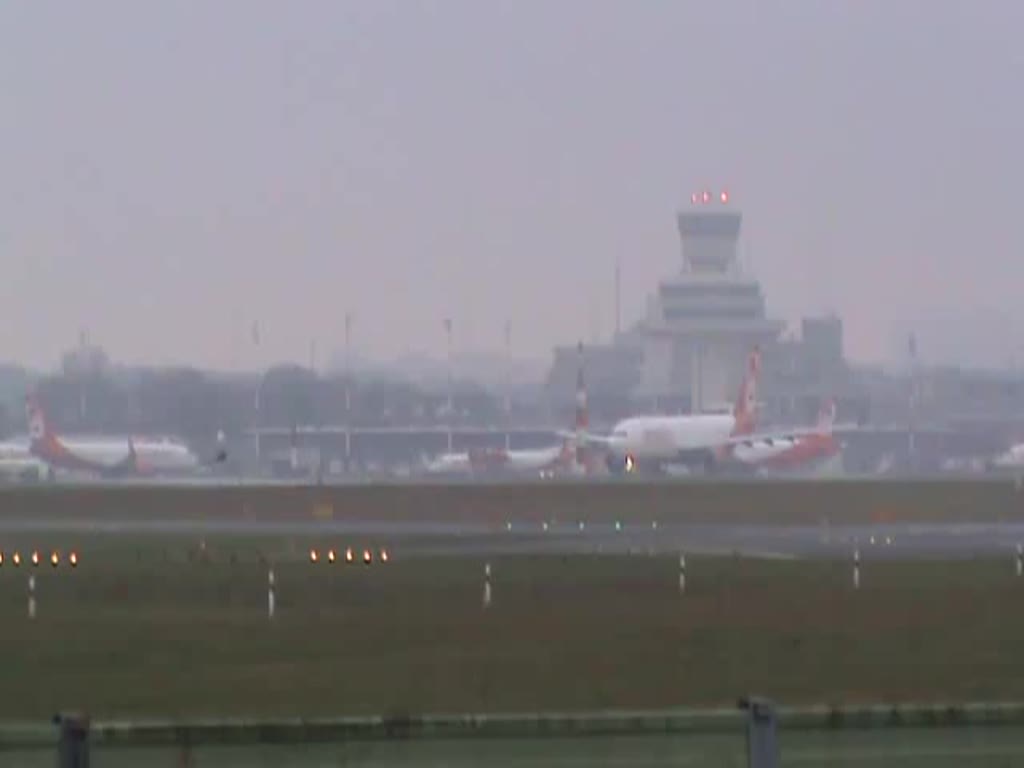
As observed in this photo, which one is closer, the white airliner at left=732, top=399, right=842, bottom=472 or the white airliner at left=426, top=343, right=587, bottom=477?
the white airliner at left=732, top=399, right=842, bottom=472

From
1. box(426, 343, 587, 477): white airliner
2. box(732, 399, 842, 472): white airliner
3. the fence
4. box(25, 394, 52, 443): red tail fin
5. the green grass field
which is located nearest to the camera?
the fence

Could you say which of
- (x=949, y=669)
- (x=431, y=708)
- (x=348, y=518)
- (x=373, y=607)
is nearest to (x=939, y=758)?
(x=431, y=708)

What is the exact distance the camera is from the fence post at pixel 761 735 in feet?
33.5

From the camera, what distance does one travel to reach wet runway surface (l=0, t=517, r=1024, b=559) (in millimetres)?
50094

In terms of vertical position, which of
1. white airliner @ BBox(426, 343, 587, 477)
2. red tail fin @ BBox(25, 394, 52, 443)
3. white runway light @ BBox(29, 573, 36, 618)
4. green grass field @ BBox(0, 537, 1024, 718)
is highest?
red tail fin @ BBox(25, 394, 52, 443)

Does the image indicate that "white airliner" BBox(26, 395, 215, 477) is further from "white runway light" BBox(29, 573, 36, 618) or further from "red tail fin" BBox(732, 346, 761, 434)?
"white runway light" BBox(29, 573, 36, 618)

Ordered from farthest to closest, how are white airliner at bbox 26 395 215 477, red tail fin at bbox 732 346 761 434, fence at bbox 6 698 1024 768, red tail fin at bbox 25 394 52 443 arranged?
red tail fin at bbox 25 394 52 443, white airliner at bbox 26 395 215 477, red tail fin at bbox 732 346 761 434, fence at bbox 6 698 1024 768

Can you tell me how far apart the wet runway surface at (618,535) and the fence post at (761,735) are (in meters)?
37.5

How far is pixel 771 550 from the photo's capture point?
5062 centimetres

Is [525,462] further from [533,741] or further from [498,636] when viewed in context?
[533,741]

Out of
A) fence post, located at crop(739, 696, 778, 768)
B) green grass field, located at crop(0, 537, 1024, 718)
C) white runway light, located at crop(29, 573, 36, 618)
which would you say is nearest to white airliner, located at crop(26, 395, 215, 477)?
green grass field, located at crop(0, 537, 1024, 718)

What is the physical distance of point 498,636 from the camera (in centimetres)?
2981

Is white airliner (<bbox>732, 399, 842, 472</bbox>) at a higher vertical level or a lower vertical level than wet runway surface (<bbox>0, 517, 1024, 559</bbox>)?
higher

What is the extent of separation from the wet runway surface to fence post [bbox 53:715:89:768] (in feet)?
125
